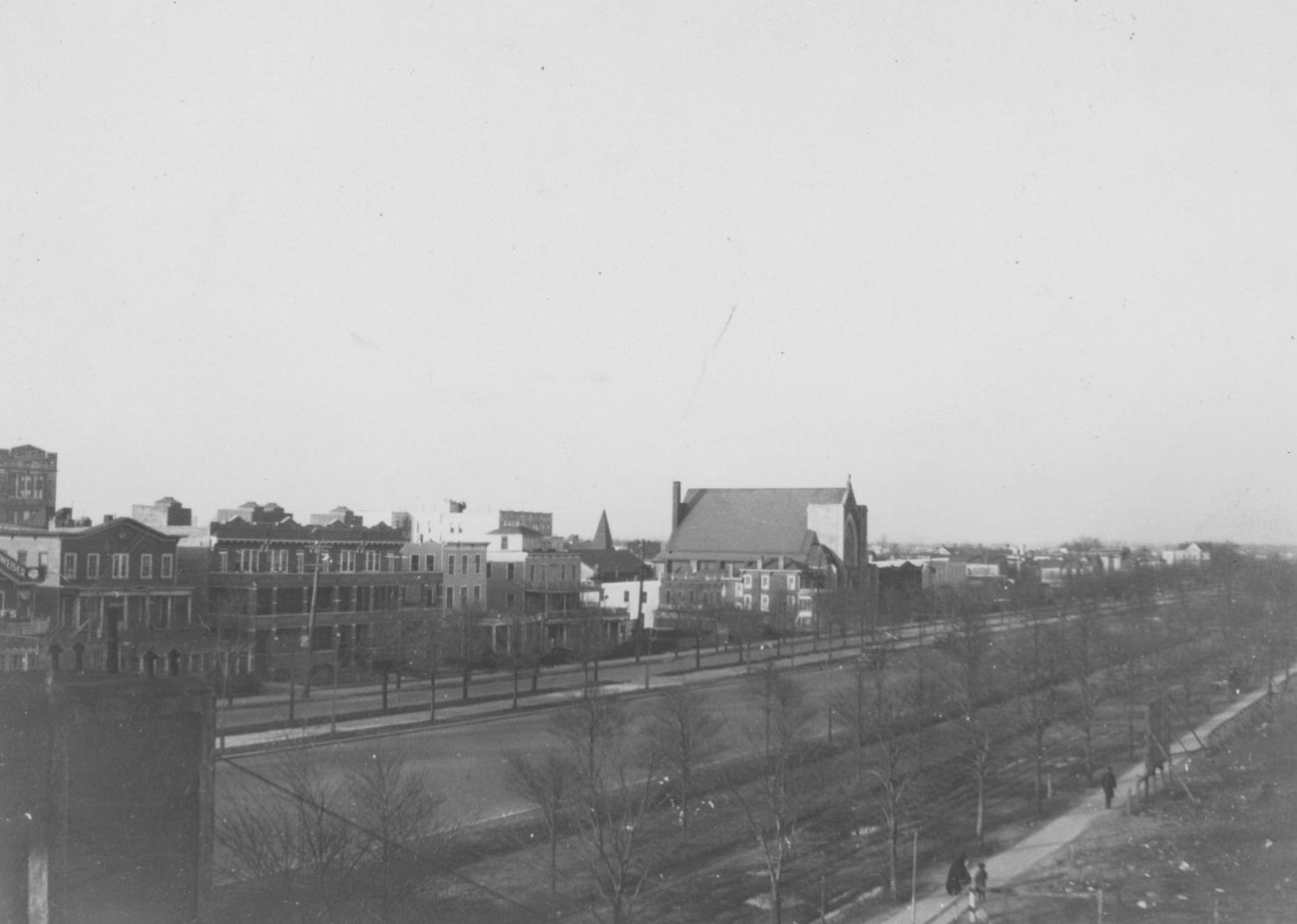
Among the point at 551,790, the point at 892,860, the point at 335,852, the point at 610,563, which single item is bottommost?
the point at 892,860

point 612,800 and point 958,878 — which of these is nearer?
point 958,878

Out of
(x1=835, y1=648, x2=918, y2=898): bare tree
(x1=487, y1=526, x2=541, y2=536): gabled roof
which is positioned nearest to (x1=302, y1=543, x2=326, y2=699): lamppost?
(x1=487, y1=526, x2=541, y2=536): gabled roof

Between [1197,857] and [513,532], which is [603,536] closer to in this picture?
[513,532]

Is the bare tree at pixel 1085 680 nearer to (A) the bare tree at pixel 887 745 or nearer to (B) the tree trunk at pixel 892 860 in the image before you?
(A) the bare tree at pixel 887 745

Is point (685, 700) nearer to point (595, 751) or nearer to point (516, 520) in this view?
point (595, 751)

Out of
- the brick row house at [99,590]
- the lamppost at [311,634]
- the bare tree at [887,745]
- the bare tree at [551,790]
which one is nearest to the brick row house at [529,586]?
the lamppost at [311,634]

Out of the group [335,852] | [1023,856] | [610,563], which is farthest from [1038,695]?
[610,563]
